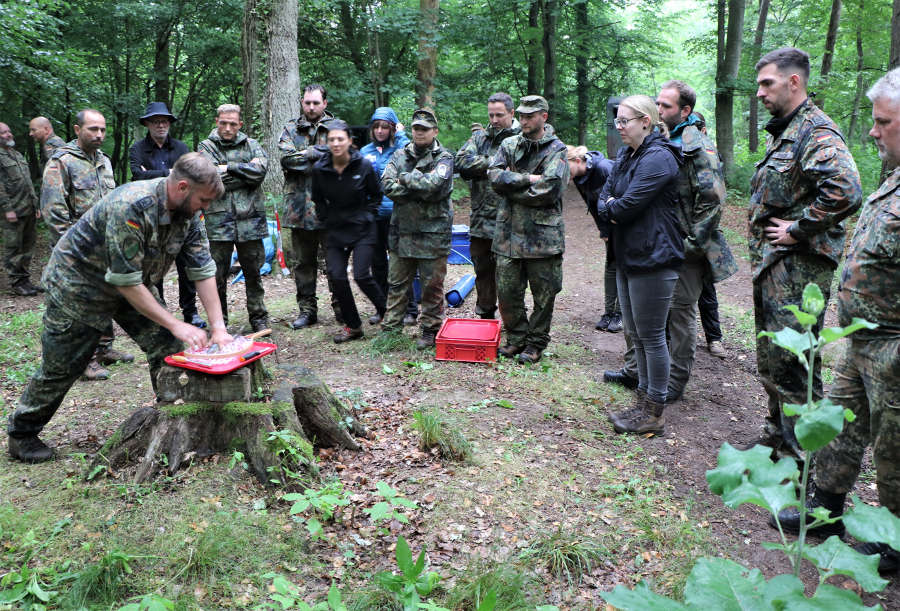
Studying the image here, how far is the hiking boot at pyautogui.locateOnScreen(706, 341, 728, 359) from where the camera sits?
250 inches

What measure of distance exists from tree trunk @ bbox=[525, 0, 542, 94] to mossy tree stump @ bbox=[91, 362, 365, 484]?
14.9 m

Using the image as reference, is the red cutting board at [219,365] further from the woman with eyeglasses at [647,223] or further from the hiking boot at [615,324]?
the hiking boot at [615,324]

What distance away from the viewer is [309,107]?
6.88 m

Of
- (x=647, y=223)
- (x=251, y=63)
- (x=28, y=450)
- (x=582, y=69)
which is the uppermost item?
(x=582, y=69)

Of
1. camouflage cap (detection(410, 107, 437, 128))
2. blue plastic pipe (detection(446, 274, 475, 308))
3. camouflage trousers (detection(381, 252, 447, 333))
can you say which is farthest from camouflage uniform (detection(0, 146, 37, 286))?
camouflage cap (detection(410, 107, 437, 128))

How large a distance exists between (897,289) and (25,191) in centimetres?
1035

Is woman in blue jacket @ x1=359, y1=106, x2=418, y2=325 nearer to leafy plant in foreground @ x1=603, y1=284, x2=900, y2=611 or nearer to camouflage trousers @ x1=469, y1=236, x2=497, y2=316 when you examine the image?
camouflage trousers @ x1=469, y1=236, x2=497, y2=316

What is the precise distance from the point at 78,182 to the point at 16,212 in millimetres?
4226

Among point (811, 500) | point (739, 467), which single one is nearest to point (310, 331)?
point (811, 500)

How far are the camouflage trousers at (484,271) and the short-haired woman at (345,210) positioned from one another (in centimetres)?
112

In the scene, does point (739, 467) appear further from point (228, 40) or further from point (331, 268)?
point (228, 40)

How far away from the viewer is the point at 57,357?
375 cm

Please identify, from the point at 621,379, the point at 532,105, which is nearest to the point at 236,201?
the point at 532,105

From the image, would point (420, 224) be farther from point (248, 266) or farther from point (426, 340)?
point (248, 266)
